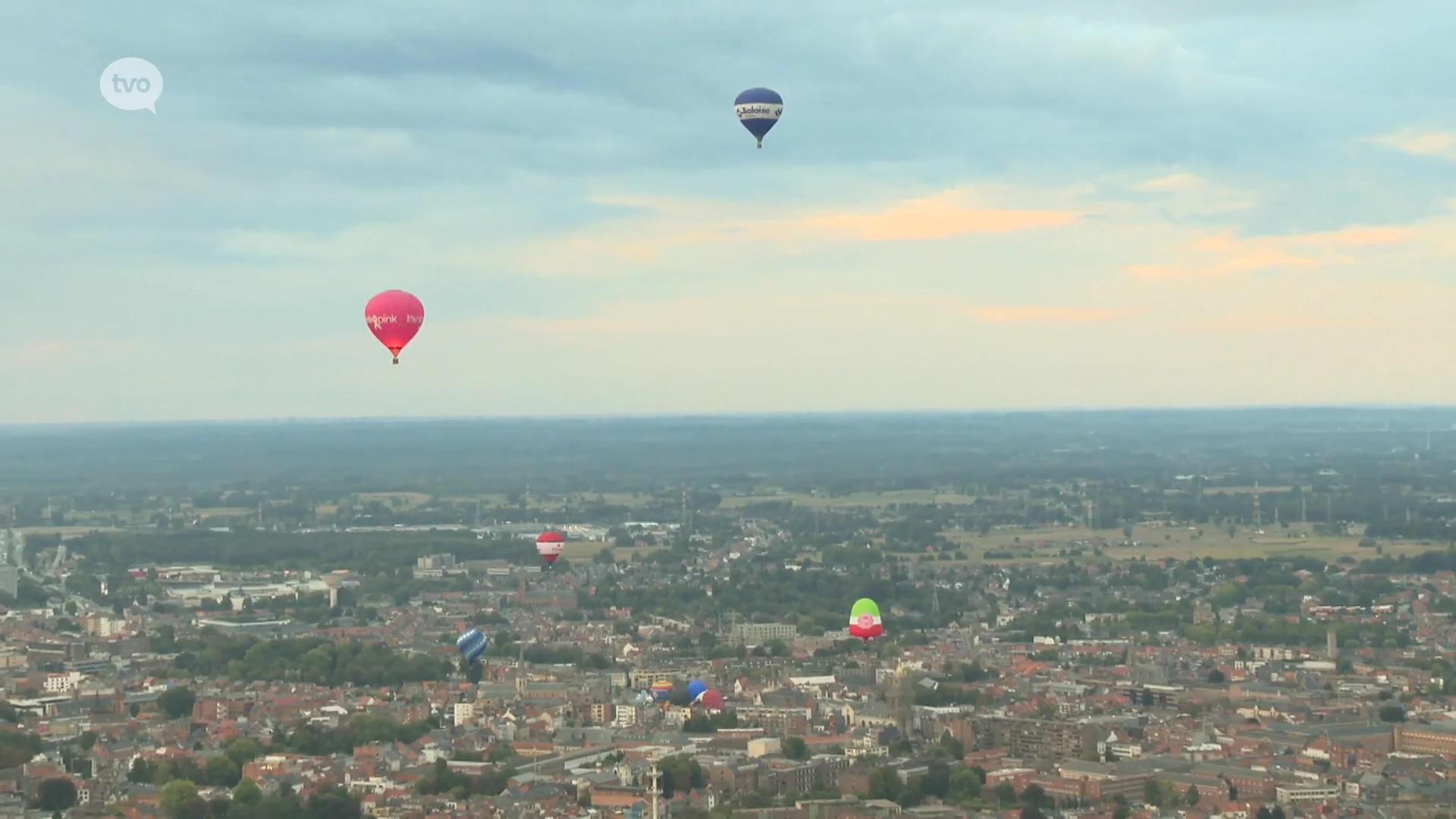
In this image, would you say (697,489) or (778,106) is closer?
(778,106)

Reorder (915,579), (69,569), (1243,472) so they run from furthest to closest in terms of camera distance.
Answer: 1. (1243,472)
2. (69,569)
3. (915,579)

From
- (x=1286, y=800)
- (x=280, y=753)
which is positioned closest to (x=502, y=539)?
(x=280, y=753)

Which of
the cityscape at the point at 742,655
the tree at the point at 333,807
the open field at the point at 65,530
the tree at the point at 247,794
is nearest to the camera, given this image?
the tree at the point at 333,807

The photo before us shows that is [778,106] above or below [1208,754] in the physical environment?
above

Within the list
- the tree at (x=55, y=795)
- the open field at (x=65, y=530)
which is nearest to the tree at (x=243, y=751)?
the tree at (x=55, y=795)

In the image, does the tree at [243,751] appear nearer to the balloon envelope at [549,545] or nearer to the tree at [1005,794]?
the tree at [1005,794]

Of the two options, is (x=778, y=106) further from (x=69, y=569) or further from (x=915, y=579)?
(x=69, y=569)
